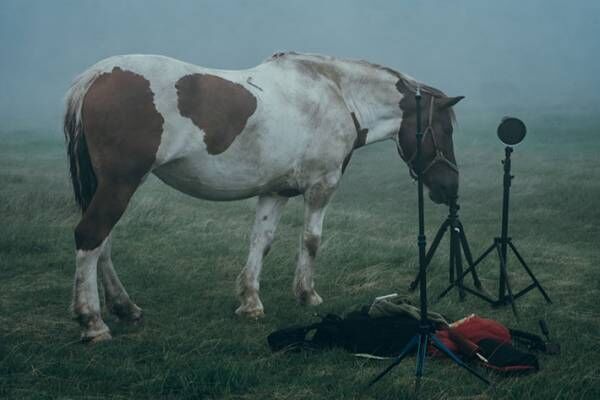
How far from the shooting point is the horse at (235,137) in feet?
17.4

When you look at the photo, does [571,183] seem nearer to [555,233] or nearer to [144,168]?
[555,233]

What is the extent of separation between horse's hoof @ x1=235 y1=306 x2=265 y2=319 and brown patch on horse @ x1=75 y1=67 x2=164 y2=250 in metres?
1.67

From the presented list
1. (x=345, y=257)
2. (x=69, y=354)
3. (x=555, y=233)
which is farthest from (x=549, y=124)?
(x=69, y=354)

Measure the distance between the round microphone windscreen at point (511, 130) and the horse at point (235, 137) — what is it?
28.4 inches

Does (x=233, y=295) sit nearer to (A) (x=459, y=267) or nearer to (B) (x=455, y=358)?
(A) (x=459, y=267)

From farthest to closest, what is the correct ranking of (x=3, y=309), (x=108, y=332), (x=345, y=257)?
(x=345, y=257) < (x=3, y=309) < (x=108, y=332)

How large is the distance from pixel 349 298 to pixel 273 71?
8.47ft

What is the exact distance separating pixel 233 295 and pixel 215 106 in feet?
7.92

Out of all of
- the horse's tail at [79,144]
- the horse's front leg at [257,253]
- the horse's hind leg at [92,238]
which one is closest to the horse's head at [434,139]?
the horse's front leg at [257,253]

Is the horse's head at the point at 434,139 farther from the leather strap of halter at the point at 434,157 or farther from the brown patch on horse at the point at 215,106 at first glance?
the brown patch on horse at the point at 215,106

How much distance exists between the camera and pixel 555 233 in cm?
1236

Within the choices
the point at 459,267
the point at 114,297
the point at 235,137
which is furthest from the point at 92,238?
the point at 459,267

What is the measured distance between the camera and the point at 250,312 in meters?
6.37

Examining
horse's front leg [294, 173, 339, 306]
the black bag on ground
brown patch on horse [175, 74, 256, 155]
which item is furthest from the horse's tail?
horse's front leg [294, 173, 339, 306]
